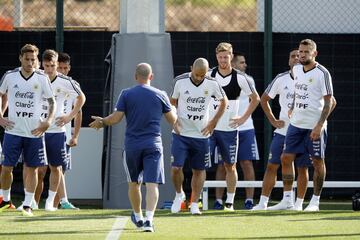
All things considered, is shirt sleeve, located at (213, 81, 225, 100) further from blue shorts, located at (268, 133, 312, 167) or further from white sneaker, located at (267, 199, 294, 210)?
white sneaker, located at (267, 199, 294, 210)

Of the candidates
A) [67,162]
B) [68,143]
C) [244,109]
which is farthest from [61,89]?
[244,109]

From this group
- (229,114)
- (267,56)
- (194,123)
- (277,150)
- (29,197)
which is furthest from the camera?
(267,56)

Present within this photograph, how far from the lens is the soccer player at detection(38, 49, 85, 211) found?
18.0m

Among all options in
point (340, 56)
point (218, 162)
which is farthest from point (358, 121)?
point (218, 162)

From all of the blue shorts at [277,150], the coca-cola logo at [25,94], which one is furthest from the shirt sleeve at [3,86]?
the blue shorts at [277,150]

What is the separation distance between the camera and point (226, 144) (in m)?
18.3

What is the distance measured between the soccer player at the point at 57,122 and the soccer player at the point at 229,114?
1.85 m

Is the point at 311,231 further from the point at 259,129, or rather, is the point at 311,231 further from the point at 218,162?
the point at 259,129

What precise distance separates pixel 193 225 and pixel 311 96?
3.11 meters

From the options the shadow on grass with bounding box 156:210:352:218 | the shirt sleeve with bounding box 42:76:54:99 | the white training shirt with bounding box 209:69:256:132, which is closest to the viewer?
the shadow on grass with bounding box 156:210:352:218

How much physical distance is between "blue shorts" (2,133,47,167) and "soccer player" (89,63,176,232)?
2.32 meters

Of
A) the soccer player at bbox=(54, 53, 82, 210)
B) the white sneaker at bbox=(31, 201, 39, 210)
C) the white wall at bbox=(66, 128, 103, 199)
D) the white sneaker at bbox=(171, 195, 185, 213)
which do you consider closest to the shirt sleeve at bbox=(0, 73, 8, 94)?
the soccer player at bbox=(54, 53, 82, 210)

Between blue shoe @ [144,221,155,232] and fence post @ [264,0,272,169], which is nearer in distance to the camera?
blue shoe @ [144,221,155,232]

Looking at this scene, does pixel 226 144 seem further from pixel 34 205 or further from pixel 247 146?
pixel 34 205
